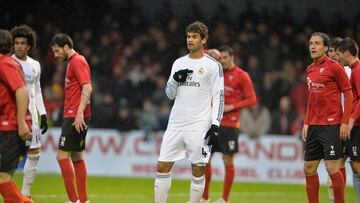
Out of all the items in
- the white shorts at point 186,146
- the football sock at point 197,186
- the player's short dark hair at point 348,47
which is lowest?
the football sock at point 197,186

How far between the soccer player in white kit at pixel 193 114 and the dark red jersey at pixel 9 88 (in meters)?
1.91

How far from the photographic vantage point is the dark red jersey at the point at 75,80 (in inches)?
395

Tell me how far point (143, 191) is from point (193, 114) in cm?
499

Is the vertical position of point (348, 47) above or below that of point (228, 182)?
above

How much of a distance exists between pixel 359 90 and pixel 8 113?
4.28 meters

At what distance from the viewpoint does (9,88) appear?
7.59 metres

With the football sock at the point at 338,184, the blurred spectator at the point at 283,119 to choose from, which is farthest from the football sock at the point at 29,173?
the blurred spectator at the point at 283,119

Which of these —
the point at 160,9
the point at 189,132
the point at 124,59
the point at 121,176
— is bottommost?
the point at 121,176

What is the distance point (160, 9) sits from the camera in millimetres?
20859

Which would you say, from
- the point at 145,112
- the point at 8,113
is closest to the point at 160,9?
the point at 145,112

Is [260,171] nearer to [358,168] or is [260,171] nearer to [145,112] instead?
[145,112]

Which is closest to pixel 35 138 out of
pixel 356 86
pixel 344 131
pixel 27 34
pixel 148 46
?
pixel 27 34

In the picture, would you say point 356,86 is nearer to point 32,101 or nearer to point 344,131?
point 344,131

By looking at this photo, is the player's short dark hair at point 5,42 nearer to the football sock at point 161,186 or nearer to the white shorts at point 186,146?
the white shorts at point 186,146
